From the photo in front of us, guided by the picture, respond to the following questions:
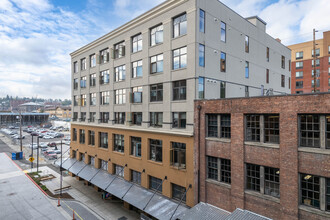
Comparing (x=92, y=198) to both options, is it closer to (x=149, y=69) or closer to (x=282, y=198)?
(x=149, y=69)

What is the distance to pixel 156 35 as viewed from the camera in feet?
70.8

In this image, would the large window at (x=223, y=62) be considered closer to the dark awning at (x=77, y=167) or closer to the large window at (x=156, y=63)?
the large window at (x=156, y=63)

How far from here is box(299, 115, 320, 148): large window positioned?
38.7 feet

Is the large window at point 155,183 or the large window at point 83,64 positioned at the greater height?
the large window at point 83,64

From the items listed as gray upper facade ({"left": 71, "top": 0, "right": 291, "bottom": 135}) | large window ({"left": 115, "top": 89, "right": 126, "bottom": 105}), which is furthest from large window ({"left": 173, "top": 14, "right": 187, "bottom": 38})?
large window ({"left": 115, "top": 89, "right": 126, "bottom": 105})

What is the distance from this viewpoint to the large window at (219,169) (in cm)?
1575

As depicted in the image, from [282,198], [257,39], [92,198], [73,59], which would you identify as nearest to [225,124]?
[282,198]

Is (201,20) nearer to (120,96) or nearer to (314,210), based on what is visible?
(120,96)

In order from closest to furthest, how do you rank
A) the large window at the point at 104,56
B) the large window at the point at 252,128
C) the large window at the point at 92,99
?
the large window at the point at 252,128
the large window at the point at 104,56
the large window at the point at 92,99

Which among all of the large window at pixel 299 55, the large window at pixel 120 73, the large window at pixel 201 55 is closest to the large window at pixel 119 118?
the large window at pixel 120 73

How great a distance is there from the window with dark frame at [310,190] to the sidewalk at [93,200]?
16423 mm

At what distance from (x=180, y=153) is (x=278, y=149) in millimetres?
8478

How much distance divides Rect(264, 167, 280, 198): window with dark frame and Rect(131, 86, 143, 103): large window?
15246mm

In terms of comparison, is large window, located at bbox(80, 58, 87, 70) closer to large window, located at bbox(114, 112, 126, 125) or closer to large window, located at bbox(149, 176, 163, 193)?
large window, located at bbox(114, 112, 126, 125)
